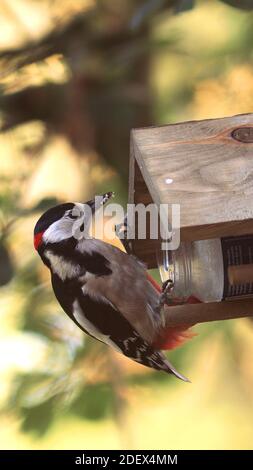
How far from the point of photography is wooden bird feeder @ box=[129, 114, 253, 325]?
1526 millimetres

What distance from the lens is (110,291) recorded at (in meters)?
2.11

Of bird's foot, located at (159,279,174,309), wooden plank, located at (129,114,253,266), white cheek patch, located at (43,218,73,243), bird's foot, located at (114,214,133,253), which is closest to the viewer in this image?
wooden plank, located at (129,114,253,266)

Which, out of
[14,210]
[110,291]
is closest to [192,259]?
[110,291]

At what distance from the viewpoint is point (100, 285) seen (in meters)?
2.11

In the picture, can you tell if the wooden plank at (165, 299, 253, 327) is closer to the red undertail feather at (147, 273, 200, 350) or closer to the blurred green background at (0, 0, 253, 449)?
the red undertail feather at (147, 273, 200, 350)

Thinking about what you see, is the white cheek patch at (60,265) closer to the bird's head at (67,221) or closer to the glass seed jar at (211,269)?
the bird's head at (67,221)

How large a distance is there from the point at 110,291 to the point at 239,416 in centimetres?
143

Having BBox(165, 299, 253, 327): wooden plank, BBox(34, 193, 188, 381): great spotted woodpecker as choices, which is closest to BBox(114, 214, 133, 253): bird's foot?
BBox(34, 193, 188, 381): great spotted woodpecker

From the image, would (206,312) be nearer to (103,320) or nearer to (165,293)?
(165,293)

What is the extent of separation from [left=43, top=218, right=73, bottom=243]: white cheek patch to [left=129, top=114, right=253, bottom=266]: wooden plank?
0.59ft

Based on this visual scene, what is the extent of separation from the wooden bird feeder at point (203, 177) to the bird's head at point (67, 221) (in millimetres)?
122

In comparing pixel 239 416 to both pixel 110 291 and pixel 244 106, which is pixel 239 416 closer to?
pixel 244 106

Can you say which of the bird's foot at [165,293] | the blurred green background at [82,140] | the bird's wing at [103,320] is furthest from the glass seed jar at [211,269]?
the blurred green background at [82,140]

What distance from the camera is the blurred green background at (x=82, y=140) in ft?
9.00
